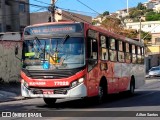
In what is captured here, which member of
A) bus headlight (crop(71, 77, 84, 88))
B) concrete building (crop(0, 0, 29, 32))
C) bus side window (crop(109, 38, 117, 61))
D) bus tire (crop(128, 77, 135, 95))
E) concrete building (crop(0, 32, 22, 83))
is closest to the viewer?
bus headlight (crop(71, 77, 84, 88))

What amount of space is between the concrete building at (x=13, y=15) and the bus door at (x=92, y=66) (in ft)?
106

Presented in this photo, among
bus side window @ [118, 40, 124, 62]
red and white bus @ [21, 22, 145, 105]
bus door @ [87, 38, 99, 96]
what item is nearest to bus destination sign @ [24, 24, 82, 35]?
red and white bus @ [21, 22, 145, 105]

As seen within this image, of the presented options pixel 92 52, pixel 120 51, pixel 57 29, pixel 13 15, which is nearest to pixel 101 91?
pixel 92 52

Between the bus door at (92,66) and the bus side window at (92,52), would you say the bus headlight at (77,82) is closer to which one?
the bus door at (92,66)

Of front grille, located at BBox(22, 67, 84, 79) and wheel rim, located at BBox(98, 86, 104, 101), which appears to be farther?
wheel rim, located at BBox(98, 86, 104, 101)

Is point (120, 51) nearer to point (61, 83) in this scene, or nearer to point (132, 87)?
point (132, 87)

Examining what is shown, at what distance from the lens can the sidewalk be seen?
20.1 m

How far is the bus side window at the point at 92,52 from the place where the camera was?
47.1 ft

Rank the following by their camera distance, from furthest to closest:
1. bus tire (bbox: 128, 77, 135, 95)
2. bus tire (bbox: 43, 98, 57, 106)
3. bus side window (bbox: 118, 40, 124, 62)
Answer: bus tire (bbox: 128, 77, 135, 95)
bus side window (bbox: 118, 40, 124, 62)
bus tire (bbox: 43, 98, 57, 106)

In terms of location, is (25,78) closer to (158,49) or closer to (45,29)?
(45,29)

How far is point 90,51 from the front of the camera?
14.5m

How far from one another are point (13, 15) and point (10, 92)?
27281 mm

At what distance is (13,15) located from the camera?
48.3 metres

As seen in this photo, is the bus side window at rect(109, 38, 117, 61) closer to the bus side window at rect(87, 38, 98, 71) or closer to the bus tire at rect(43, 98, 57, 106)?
the bus side window at rect(87, 38, 98, 71)
